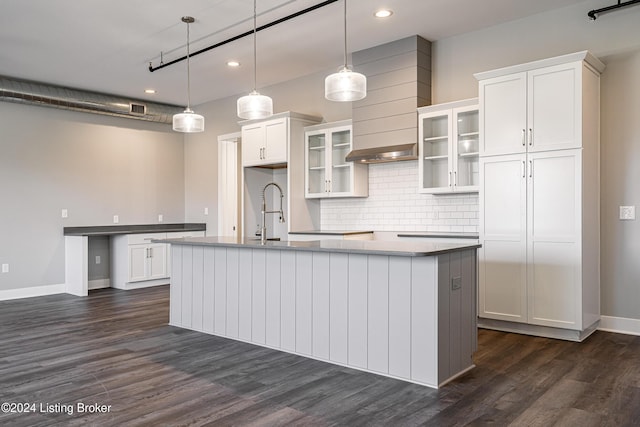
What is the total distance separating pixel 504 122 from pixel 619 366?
2268 millimetres

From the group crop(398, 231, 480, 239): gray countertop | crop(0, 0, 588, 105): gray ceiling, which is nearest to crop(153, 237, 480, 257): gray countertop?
crop(398, 231, 480, 239): gray countertop

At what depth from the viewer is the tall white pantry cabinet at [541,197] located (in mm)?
4172

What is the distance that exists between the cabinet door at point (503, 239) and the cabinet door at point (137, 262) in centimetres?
506

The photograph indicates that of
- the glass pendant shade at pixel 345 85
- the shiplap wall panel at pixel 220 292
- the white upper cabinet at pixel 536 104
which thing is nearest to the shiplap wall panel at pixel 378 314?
the glass pendant shade at pixel 345 85

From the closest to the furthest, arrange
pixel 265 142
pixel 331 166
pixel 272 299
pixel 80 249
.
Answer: pixel 272 299, pixel 331 166, pixel 265 142, pixel 80 249

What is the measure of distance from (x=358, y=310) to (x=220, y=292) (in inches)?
61.9

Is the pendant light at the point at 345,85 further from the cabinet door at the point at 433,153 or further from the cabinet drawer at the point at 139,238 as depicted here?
the cabinet drawer at the point at 139,238

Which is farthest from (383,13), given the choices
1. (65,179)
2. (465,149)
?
(65,179)

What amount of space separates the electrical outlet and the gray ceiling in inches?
77.7

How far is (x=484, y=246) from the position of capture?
472 centimetres

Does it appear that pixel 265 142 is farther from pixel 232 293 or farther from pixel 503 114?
pixel 503 114

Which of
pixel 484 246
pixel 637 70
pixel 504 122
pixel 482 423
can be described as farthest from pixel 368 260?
pixel 637 70

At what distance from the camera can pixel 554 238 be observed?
428cm

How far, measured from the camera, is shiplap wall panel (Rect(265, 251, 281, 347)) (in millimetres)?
3963
